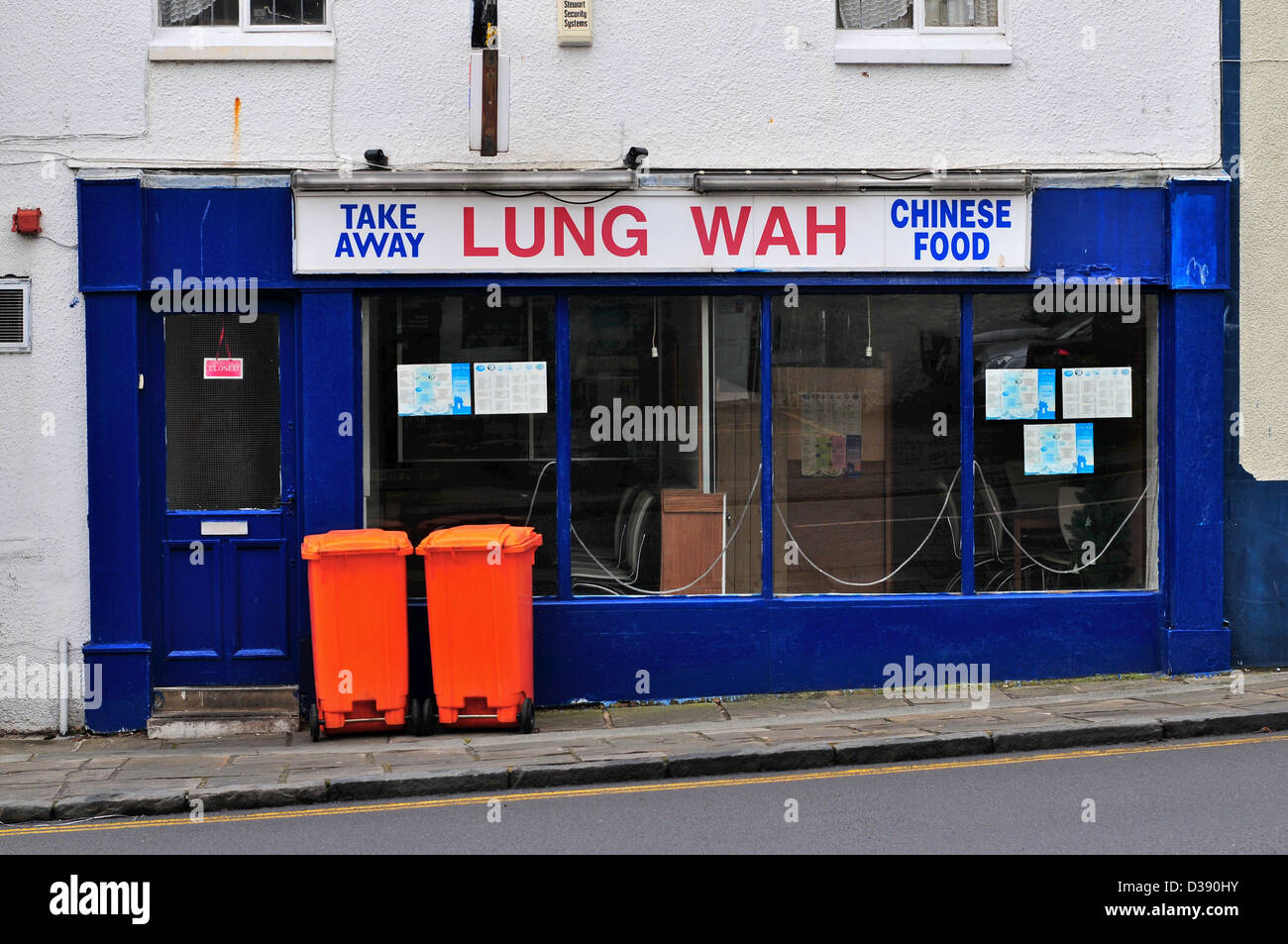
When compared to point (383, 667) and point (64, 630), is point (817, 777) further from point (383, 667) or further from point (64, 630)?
point (64, 630)

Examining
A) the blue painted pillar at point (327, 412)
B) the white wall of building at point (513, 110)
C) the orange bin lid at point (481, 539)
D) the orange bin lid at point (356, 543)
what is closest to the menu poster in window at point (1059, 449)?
the white wall of building at point (513, 110)

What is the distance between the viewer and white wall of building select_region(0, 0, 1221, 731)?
9672 mm

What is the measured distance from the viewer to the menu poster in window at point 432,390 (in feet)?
33.0

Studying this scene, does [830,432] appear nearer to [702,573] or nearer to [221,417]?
[702,573]

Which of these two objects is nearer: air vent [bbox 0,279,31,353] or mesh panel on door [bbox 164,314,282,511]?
air vent [bbox 0,279,31,353]

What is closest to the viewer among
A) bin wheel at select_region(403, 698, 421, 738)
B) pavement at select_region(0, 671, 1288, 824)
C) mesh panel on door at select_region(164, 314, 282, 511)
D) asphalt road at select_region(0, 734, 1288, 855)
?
asphalt road at select_region(0, 734, 1288, 855)

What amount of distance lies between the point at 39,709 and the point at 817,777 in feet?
17.3

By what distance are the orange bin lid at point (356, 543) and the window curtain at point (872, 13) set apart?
4.77 m

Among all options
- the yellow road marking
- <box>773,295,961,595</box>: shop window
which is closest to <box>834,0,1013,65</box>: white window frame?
<box>773,295,961,595</box>: shop window

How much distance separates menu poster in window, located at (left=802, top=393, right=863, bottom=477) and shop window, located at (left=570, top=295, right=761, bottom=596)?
1.22 feet

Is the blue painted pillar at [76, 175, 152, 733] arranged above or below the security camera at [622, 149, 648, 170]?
below

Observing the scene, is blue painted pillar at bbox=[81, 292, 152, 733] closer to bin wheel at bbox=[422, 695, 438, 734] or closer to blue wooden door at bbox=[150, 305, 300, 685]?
blue wooden door at bbox=[150, 305, 300, 685]

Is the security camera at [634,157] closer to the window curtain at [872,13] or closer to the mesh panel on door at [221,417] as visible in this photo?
the window curtain at [872,13]

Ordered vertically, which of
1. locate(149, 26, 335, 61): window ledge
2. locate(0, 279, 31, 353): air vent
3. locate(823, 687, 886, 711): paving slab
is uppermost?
locate(149, 26, 335, 61): window ledge
